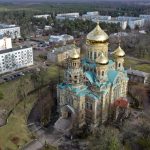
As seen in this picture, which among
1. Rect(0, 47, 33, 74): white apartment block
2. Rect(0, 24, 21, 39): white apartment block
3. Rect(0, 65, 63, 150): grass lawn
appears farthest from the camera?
Rect(0, 24, 21, 39): white apartment block

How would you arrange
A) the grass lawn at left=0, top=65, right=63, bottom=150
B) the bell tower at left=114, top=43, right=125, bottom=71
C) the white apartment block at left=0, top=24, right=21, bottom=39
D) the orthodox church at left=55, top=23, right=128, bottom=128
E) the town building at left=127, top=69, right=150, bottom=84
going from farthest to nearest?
the white apartment block at left=0, top=24, right=21, bottom=39 → the town building at left=127, top=69, right=150, bottom=84 → the bell tower at left=114, top=43, right=125, bottom=71 → the orthodox church at left=55, top=23, right=128, bottom=128 → the grass lawn at left=0, top=65, right=63, bottom=150

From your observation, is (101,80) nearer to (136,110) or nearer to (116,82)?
(116,82)

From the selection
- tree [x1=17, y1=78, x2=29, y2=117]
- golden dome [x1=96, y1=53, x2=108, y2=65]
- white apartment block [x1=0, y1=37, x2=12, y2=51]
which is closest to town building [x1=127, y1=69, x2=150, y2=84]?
golden dome [x1=96, y1=53, x2=108, y2=65]

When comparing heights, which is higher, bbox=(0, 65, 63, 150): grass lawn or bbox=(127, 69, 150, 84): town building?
bbox=(127, 69, 150, 84): town building

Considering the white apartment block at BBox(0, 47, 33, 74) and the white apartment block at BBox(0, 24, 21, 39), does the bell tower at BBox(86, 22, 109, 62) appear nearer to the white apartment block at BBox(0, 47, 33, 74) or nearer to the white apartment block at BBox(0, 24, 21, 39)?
the white apartment block at BBox(0, 47, 33, 74)

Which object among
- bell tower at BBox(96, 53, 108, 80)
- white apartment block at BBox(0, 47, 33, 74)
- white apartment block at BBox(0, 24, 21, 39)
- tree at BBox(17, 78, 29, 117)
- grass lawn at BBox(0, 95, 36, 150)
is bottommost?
grass lawn at BBox(0, 95, 36, 150)

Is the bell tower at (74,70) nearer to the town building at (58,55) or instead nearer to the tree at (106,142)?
the tree at (106,142)

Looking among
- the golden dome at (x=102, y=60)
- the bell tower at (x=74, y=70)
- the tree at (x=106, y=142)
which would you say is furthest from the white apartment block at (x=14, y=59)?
the tree at (x=106, y=142)
